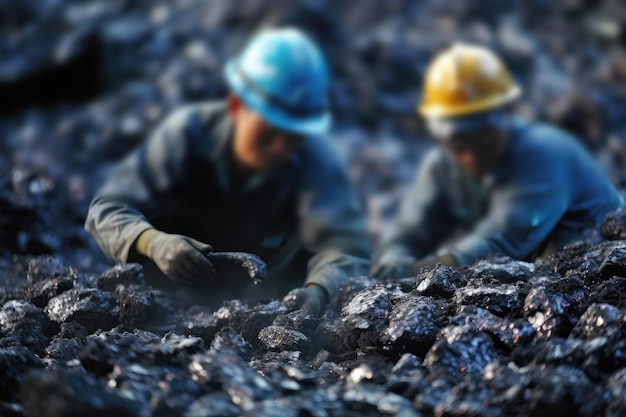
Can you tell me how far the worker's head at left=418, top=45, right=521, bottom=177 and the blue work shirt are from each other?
0.20 ft

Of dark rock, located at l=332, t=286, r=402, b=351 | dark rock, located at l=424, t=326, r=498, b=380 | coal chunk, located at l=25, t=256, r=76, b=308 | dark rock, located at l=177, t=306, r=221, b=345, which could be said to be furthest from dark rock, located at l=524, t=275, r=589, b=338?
coal chunk, located at l=25, t=256, r=76, b=308

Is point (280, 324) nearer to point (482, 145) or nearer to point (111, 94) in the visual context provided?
point (482, 145)

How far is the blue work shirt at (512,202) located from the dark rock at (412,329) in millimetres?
573

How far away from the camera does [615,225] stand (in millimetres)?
1702

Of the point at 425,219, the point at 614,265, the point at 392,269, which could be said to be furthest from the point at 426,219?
the point at 614,265

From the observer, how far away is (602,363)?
1130 mm

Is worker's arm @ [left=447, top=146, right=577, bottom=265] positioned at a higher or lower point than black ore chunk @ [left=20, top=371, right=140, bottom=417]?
lower

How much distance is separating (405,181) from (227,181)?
2.11 meters

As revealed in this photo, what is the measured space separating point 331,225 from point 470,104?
816 millimetres

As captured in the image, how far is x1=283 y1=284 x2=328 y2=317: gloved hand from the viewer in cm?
157

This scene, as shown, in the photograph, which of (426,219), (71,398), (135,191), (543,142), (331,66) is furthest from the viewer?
(331,66)

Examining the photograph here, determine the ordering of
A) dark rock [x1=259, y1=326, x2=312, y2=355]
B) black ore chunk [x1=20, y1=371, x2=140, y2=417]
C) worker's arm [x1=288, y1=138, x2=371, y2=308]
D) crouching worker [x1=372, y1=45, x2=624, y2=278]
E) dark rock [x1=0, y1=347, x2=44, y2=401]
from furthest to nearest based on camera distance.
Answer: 1. crouching worker [x1=372, y1=45, x2=624, y2=278]
2. worker's arm [x1=288, y1=138, x2=371, y2=308]
3. dark rock [x1=259, y1=326, x2=312, y2=355]
4. dark rock [x1=0, y1=347, x2=44, y2=401]
5. black ore chunk [x1=20, y1=371, x2=140, y2=417]

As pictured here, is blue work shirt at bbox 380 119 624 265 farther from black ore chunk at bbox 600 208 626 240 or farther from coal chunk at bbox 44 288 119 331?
coal chunk at bbox 44 288 119 331

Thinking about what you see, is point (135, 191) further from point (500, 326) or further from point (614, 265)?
point (614, 265)
